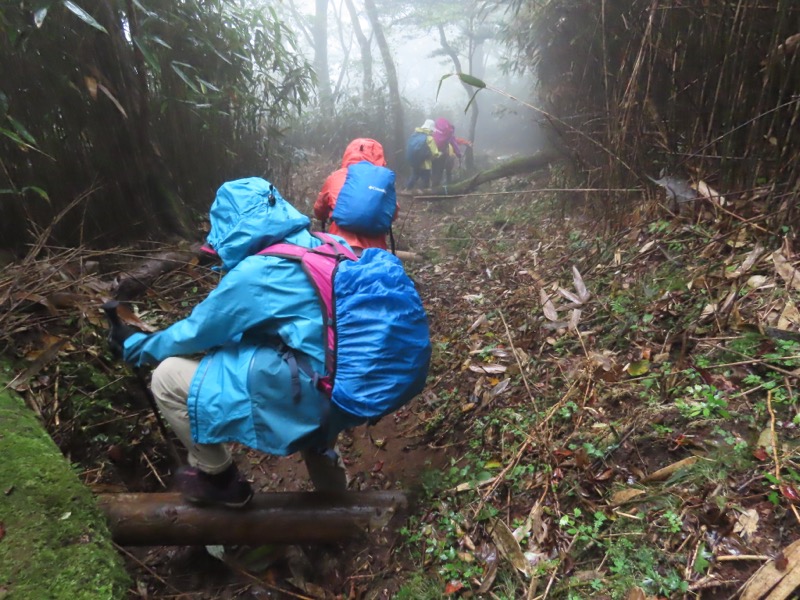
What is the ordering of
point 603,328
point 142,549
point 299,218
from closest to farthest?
point 299,218
point 142,549
point 603,328

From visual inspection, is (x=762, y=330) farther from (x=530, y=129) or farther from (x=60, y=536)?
(x=530, y=129)

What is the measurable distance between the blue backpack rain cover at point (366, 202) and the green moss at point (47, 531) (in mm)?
3066

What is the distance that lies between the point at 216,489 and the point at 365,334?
1180 millimetres

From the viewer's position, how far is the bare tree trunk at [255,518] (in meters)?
2.20

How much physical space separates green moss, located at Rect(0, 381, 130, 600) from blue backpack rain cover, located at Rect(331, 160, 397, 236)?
3.07 meters

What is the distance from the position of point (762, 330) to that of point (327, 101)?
12.8m

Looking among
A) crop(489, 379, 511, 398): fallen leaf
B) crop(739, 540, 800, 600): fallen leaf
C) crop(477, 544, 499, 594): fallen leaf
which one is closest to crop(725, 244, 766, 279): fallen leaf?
crop(489, 379, 511, 398): fallen leaf

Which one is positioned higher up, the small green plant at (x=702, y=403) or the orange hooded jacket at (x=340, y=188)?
the orange hooded jacket at (x=340, y=188)

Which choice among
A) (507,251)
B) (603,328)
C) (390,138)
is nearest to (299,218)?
(603,328)

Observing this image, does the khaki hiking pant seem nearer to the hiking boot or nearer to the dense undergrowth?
the hiking boot

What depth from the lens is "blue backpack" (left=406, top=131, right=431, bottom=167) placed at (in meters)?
9.90

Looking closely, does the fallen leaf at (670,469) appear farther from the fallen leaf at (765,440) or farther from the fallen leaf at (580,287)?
the fallen leaf at (580,287)

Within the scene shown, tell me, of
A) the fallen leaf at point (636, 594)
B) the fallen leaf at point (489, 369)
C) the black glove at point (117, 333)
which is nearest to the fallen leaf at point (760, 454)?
the fallen leaf at point (636, 594)

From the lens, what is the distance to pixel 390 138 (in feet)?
43.4
